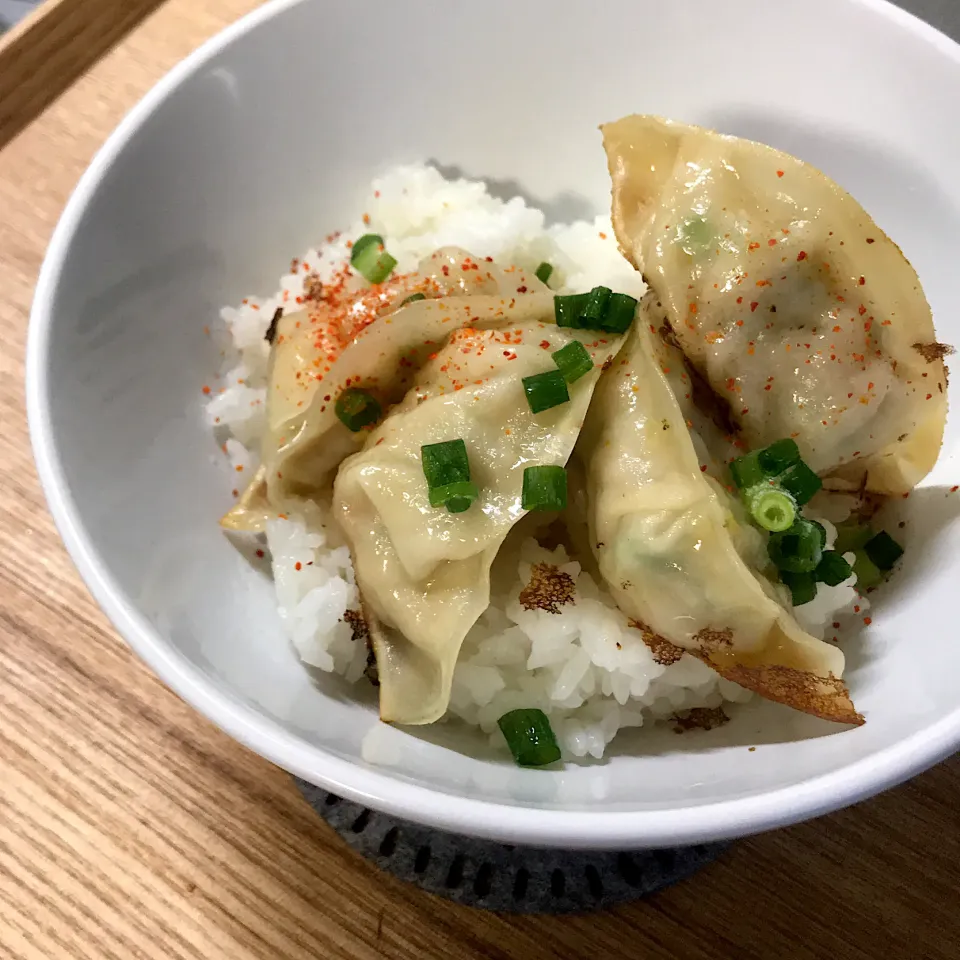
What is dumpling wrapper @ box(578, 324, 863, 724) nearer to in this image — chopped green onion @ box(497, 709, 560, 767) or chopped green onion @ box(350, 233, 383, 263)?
chopped green onion @ box(497, 709, 560, 767)

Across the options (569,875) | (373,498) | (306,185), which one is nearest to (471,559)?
(373,498)

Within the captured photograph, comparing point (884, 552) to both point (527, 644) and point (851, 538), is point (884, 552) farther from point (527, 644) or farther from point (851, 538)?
point (527, 644)

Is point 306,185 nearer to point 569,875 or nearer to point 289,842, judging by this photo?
point 289,842

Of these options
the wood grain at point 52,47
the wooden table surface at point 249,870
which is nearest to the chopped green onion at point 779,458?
the wooden table surface at point 249,870

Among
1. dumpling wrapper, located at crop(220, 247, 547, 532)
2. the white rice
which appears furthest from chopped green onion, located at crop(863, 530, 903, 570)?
dumpling wrapper, located at crop(220, 247, 547, 532)

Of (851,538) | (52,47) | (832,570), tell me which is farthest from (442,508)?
(52,47)

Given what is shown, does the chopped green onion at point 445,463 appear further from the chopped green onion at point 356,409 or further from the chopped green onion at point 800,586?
the chopped green onion at point 800,586
